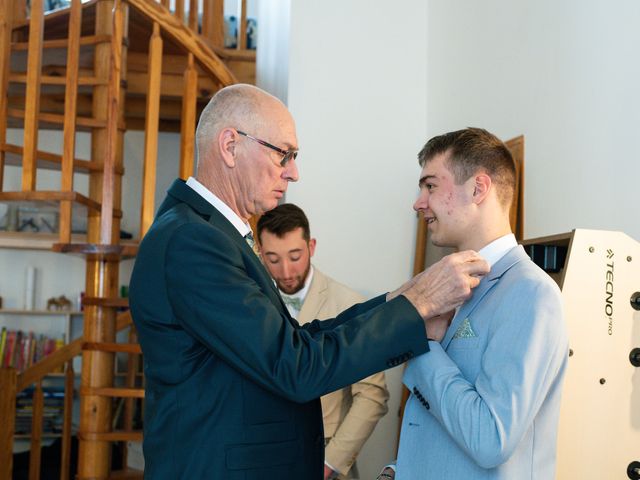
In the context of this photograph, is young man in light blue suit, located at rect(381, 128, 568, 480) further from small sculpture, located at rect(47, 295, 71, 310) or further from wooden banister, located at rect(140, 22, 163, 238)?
small sculpture, located at rect(47, 295, 71, 310)

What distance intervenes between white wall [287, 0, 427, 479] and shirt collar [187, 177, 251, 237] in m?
2.44

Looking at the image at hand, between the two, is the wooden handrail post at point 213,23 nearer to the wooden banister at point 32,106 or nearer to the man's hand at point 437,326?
the wooden banister at point 32,106

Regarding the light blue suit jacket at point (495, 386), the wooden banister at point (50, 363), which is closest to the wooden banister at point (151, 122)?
the wooden banister at point (50, 363)

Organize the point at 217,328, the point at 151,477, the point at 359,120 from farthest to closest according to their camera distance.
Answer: the point at 359,120 → the point at 151,477 → the point at 217,328

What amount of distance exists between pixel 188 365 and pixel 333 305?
1.79 m

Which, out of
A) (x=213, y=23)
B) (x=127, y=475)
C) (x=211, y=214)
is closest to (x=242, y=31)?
(x=213, y=23)

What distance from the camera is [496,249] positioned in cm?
174

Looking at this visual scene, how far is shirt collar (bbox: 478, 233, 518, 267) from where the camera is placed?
5.68ft

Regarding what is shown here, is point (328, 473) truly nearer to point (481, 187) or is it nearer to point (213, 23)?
point (481, 187)

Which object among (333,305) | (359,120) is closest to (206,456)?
(333,305)

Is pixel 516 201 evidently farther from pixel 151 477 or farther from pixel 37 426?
pixel 37 426

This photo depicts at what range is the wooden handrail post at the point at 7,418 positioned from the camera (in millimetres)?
4609

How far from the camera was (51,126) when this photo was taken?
16.3 ft

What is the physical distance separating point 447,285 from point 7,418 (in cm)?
376
